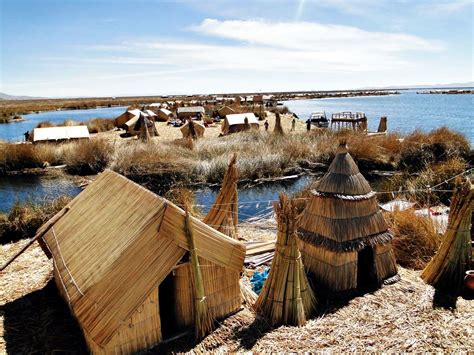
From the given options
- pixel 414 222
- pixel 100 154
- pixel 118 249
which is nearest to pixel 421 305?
pixel 414 222

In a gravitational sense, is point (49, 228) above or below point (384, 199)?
above

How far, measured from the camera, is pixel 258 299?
4.79m

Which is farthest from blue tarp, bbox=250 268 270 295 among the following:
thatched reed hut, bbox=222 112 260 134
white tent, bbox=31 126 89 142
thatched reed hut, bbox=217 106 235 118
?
thatched reed hut, bbox=217 106 235 118

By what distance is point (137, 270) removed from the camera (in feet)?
12.9

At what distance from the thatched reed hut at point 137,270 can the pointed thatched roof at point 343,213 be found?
1.35 metres

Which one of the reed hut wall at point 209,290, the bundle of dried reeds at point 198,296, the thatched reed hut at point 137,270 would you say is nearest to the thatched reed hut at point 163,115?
the thatched reed hut at point 137,270

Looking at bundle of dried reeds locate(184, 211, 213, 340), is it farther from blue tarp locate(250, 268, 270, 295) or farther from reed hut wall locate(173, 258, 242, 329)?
blue tarp locate(250, 268, 270, 295)

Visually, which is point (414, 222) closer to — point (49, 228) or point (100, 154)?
point (49, 228)

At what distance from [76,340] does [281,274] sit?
2.52 m

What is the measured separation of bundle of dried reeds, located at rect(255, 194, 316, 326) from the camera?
175 inches

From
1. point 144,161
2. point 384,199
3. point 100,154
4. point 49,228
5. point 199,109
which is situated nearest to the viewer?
point 49,228

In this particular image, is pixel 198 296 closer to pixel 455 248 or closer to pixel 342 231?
pixel 342 231

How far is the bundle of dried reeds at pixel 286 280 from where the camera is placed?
444 cm

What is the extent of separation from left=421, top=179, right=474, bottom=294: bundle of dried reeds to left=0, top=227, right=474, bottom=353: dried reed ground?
27 centimetres
